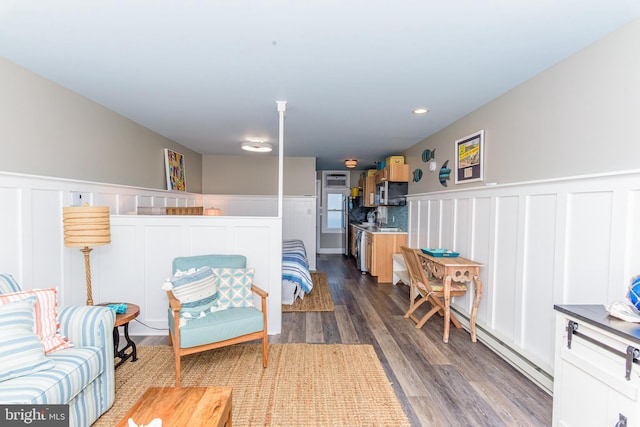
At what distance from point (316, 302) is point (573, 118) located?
3446 mm

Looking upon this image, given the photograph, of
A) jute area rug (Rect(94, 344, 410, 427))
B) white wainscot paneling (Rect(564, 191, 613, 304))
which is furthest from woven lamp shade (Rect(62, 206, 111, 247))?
white wainscot paneling (Rect(564, 191, 613, 304))

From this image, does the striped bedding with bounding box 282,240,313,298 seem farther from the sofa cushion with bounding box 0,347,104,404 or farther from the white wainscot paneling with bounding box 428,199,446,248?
the sofa cushion with bounding box 0,347,104,404

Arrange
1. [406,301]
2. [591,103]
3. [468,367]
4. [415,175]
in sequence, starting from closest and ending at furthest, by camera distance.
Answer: [591,103]
[468,367]
[406,301]
[415,175]

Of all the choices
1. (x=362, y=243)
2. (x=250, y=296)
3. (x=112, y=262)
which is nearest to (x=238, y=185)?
(x=362, y=243)

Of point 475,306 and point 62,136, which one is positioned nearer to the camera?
point 62,136

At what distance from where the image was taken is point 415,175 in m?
5.26

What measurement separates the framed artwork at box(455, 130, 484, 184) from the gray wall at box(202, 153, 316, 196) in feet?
11.5

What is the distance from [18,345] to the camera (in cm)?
159

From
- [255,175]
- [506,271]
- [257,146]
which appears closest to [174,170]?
[257,146]

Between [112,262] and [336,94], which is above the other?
[336,94]

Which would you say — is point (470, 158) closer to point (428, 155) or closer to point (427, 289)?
point (428, 155)

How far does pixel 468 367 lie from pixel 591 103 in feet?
7.21

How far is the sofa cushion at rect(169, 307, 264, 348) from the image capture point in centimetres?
231

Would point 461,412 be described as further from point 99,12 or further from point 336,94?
point 99,12
